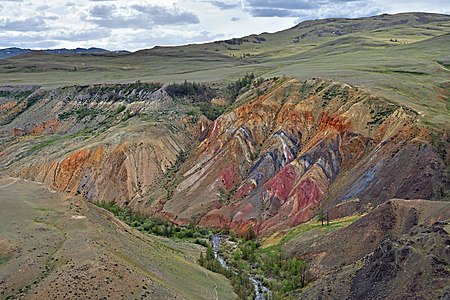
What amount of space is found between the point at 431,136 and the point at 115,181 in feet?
143

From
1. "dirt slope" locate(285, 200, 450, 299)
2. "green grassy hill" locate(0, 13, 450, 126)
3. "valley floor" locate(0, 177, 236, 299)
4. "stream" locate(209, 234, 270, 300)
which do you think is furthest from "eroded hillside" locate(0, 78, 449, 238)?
"valley floor" locate(0, 177, 236, 299)

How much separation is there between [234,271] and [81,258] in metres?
19.0

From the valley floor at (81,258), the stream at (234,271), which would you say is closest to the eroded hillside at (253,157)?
the stream at (234,271)

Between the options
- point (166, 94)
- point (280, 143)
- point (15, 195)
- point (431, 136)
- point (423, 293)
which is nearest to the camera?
point (423, 293)

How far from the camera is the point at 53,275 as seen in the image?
39.9m

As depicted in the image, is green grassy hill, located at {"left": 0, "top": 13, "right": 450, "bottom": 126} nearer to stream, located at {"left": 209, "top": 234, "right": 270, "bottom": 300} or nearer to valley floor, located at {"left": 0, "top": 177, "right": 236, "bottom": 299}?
stream, located at {"left": 209, "top": 234, "right": 270, "bottom": 300}

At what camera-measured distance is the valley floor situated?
3928 centimetres

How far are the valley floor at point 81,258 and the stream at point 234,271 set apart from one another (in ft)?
8.34

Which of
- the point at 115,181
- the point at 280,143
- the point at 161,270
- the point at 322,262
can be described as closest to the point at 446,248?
the point at 322,262

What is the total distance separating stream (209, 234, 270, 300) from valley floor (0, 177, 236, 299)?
254 centimetres

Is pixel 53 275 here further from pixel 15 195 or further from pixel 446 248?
pixel 446 248

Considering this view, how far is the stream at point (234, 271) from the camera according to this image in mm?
50822

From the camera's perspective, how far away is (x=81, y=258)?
42469 mm

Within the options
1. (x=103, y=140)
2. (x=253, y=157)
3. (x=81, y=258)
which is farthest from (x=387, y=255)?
(x=103, y=140)
